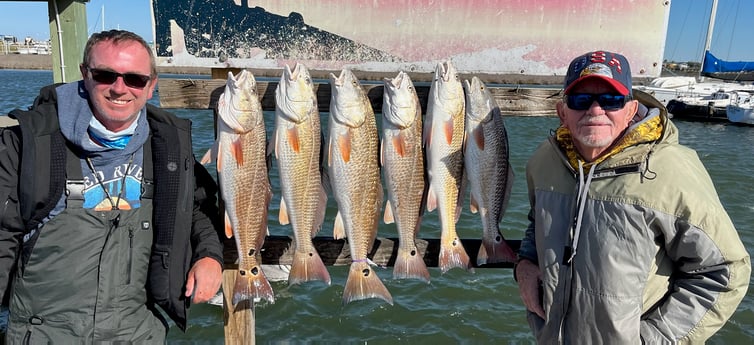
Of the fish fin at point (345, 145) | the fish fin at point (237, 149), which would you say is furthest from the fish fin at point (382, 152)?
the fish fin at point (237, 149)

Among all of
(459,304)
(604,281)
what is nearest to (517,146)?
(459,304)

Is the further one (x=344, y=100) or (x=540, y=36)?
(x=540, y=36)

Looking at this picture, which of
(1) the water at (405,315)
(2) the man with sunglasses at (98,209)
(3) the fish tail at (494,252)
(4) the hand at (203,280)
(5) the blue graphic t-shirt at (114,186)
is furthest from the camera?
(1) the water at (405,315)

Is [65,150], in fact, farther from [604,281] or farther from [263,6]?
[604,281]

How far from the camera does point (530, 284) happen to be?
266cm

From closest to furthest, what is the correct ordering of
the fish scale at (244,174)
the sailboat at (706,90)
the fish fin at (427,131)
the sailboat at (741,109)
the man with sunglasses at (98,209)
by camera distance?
the man with sunglasses at (98,209) < the fish scale at (244,174) < the fish fin at (427,131) < the sailboat at (741,109) < the sailboat at (706,90)

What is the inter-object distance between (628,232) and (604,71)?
74 cm

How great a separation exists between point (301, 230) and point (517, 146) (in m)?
14.3

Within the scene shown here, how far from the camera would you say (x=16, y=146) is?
228 centimetres

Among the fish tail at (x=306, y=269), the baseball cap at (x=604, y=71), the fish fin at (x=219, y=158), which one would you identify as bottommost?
the fish tail at (x=306, y=269)

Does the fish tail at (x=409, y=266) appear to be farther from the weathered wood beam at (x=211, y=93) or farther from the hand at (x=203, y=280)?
the hand at (x=203, y=280)

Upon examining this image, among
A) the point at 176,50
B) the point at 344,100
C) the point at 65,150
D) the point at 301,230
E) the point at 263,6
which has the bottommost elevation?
the point at 301,230

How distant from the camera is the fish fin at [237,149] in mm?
2807

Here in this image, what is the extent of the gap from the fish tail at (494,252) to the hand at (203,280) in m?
1.57
